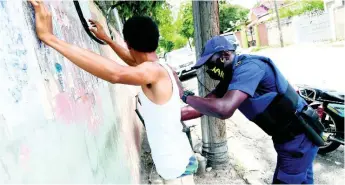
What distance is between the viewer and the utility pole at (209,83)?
3.74 m

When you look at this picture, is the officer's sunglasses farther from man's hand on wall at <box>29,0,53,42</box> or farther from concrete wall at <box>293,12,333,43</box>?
concrete wall at <box>293,12,333,43</box>

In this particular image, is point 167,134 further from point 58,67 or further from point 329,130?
point 329,130

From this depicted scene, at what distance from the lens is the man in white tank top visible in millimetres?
1160

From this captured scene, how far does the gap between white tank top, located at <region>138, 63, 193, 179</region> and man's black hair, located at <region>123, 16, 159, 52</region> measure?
0.44ft

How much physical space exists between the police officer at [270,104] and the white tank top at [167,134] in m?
0.32

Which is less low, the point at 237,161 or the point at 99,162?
the point at 99,162

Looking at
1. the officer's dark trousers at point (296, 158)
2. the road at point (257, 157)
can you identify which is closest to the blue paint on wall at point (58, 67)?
the officer's dark trousers at point (296, 158)

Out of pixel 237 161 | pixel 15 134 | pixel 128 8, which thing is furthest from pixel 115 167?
pixel 128 8

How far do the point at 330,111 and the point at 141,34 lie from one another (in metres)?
3.12

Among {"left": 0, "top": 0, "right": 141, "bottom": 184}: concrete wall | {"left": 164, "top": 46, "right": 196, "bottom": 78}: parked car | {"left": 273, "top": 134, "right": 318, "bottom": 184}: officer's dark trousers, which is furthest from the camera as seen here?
{"left": 164, "top": 46, "right": 196, "bottom": 78}: parked car

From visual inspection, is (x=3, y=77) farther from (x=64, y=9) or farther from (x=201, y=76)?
(x=201, y=76)

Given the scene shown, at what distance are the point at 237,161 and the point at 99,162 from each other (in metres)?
2.63

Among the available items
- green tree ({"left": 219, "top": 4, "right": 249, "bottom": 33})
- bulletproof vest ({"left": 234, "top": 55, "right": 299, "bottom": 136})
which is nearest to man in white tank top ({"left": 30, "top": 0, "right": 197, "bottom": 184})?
bulletproof vest ({"left": 234, "top": 55, "right": 299, "bottom": 136})

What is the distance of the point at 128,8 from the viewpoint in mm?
9953
